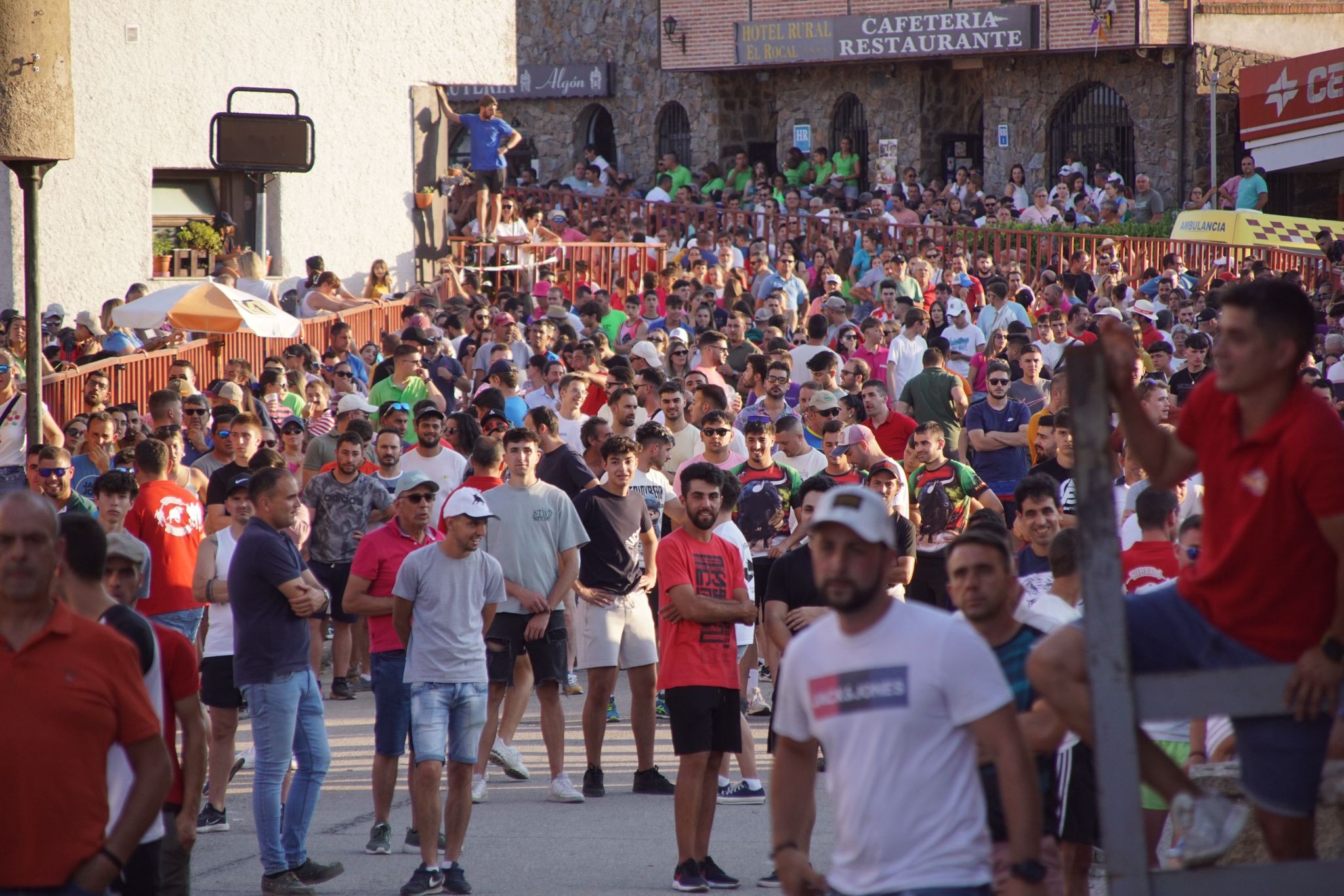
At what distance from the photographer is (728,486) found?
834cm

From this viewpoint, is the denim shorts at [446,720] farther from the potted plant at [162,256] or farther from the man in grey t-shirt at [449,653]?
the potted plant at [162,256]

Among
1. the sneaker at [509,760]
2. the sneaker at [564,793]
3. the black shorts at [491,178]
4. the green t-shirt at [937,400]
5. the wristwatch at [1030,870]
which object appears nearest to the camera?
the wristwatch at [1030,870]

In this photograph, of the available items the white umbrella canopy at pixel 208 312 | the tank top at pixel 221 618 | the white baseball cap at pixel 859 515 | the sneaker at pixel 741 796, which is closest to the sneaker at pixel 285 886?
the tank top at pixel 221 618

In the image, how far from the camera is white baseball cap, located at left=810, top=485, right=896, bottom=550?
3789 mm

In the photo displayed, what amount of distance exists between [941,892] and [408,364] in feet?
33.3

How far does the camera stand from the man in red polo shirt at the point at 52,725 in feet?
13.0

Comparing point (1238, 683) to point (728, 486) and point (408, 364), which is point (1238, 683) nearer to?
point (728, 486)

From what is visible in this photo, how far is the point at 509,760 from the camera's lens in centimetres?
894

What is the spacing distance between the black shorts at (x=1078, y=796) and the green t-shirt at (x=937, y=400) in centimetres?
716

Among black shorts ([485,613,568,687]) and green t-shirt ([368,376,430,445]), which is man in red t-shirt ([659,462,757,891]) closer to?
black shorts ([485,613,568,687])

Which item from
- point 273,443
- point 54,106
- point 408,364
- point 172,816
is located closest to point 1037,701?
point 172,816

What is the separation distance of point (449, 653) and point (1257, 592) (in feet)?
14.1

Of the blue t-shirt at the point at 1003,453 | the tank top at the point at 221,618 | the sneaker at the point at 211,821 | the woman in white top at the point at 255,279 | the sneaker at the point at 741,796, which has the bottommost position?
the sneaker at the point at 741,796

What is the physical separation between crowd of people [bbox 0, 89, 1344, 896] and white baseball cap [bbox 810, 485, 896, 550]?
0.01 meters
